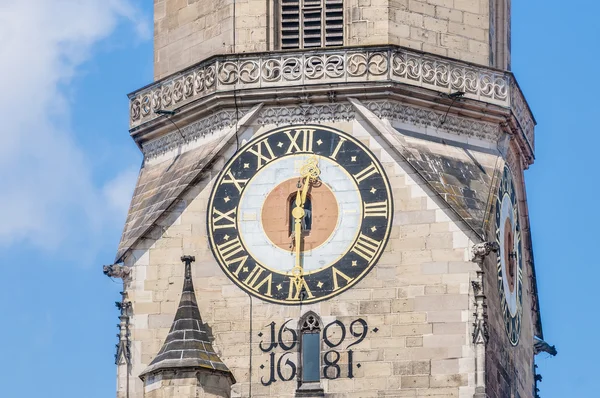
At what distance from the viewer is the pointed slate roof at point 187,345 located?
42.4 m

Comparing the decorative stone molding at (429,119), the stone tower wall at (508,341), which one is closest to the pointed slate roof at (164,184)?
the decorative stone molding at (429,119)

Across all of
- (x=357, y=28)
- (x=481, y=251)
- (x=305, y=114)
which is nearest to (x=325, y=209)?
(x=305, y=114)

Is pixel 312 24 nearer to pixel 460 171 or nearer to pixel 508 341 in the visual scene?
pixel 460 171

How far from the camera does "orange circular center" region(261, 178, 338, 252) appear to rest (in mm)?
44000

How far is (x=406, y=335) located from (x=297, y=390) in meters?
1.75

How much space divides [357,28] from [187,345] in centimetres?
573

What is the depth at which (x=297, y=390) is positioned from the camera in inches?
1697

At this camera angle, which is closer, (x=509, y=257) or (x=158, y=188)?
(x=158, y=188)

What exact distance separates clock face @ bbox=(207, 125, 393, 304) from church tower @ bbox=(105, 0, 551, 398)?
21 mm

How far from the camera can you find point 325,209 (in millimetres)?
44125

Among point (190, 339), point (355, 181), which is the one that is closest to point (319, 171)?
point (355, 181)

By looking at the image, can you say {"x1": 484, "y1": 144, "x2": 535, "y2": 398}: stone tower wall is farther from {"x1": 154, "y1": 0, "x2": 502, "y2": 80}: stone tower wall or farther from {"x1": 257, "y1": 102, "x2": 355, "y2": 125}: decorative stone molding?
{"x1": 257, "y1": 102, "x2": 355, "y2": 125}: decorative stone molding

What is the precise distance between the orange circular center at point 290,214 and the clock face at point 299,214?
0.05ft

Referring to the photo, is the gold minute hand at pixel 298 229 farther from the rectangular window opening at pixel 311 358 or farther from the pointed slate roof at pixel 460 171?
the pointed slate roof at pixel 460 171
